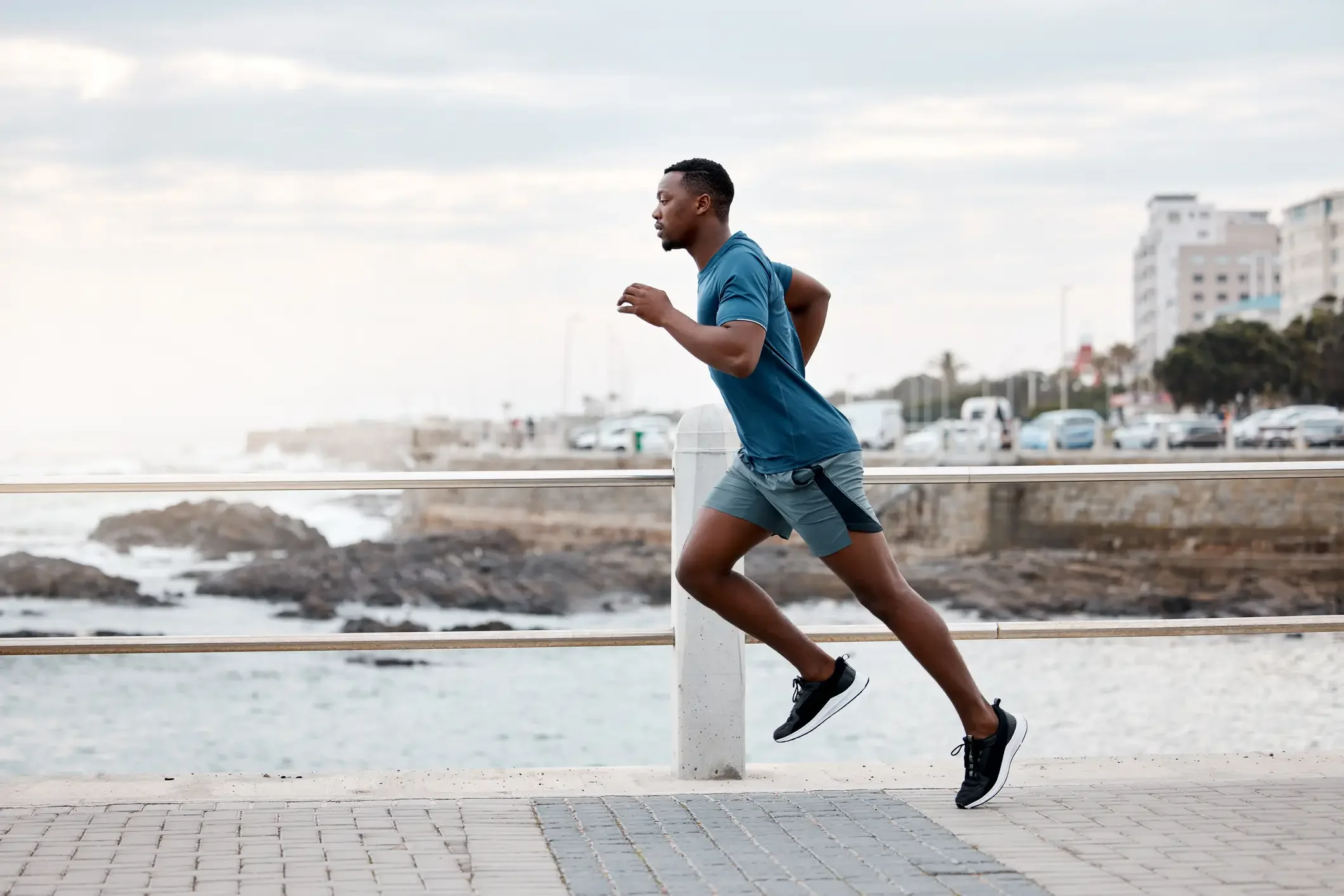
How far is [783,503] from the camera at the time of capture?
480 centimetres

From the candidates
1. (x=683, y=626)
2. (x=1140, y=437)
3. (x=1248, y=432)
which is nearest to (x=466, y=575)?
(x=1140, y=437)

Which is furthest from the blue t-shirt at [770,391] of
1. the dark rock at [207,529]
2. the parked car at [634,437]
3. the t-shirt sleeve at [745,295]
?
the dark rock at [207,529]

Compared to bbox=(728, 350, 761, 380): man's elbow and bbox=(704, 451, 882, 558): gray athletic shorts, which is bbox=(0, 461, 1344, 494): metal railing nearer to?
bbox=(704, 451, 882, 558): gray athletic shorts

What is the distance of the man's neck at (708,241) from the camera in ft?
16.0

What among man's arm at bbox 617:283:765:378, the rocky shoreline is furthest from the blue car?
man's arm at bbox 617:283:765:378

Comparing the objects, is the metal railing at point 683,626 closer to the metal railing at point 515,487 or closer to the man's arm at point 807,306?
the metal railing at point 515,487

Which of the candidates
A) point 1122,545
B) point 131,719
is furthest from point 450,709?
point 1122,545

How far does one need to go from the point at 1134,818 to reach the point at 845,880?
46.6 inches

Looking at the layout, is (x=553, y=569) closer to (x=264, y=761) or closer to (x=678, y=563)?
(x=264, y=761)

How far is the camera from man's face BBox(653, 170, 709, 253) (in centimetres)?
486

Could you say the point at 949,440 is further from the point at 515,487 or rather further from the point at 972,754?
the point at 972,754

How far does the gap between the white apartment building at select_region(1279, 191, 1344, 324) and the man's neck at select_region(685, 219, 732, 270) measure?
11740 centimetres

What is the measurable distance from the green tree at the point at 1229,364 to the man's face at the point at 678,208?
8558cm

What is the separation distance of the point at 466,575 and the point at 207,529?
76.7 ft
